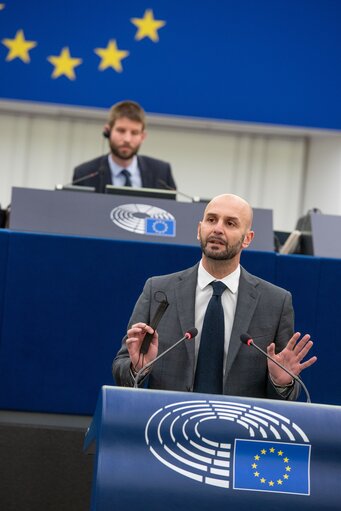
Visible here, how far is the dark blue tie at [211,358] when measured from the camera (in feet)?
11.3

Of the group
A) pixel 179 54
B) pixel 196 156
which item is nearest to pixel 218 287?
pixel 179 54

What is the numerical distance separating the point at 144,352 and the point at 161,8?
18.2 ft

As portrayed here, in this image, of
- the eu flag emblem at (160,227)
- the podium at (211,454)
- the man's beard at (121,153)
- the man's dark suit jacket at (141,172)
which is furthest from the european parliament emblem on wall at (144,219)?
the podium at (211,454)

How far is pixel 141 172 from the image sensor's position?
6.15 metres

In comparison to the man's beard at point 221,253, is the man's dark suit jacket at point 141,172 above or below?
above

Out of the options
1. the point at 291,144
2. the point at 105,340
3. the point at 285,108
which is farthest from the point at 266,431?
the point at 291,144

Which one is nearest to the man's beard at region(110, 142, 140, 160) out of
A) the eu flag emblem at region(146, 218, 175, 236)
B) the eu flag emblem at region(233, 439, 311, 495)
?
the eu flag emblem at region(146, 218, 175, 236)

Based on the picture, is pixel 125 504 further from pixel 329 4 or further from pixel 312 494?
pixel 329 4

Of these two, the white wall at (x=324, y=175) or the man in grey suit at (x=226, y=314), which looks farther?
the white wall at (x=324, y=175)

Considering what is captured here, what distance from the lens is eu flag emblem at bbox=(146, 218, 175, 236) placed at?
486 cm

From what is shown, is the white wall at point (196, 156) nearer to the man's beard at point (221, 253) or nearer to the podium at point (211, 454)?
the man's beard at point (221, 253)

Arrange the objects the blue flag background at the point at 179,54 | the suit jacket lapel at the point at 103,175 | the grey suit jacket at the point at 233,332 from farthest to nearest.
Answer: the blue flag background at the point at 179,54 < the suit jacket lapel at the point at 103,175 < the grey suit jacket at the point at 233,332

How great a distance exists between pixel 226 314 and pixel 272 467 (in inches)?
36.1

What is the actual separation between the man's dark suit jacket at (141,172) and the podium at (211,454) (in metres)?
3.20
